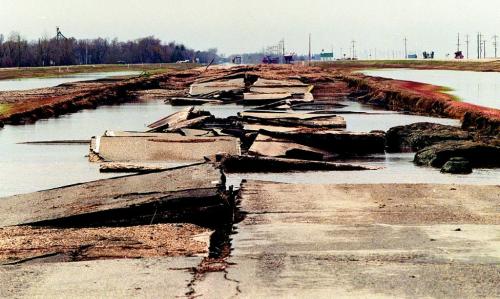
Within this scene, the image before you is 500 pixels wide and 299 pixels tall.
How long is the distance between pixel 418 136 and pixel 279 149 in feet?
11.7

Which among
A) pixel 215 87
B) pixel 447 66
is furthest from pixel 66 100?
pixel 447 66

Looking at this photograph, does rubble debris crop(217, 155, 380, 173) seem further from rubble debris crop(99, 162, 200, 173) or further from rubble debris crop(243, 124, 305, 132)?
rubble debris crop(243, 124, 305, 132)

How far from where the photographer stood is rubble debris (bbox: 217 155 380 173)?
14.1 metres

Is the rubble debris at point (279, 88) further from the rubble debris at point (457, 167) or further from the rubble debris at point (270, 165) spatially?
the rubble debris at point (457, 167)

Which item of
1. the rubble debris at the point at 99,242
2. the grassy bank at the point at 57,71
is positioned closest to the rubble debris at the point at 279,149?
the rubble debris at the point at 99,242

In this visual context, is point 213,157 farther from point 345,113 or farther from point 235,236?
point 345,113

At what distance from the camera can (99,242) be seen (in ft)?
25.7

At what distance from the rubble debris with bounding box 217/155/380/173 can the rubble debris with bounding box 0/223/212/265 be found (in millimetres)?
5507

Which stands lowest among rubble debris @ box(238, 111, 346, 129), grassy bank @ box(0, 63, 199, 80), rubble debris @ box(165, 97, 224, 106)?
rubble debris @ box(238, 111, 346, 129)

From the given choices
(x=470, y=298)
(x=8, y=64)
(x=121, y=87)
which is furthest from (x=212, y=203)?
(x=8, y=64)

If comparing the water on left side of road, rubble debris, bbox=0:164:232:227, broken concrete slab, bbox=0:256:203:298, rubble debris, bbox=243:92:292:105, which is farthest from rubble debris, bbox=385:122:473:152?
rubble debris, bbox=243:92:292:105

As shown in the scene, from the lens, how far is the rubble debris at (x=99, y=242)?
729cm

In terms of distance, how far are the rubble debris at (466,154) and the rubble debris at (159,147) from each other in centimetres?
329

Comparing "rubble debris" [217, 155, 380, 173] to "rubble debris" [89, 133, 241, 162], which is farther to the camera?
"rubble debris" [89, 133, 241, 162]
